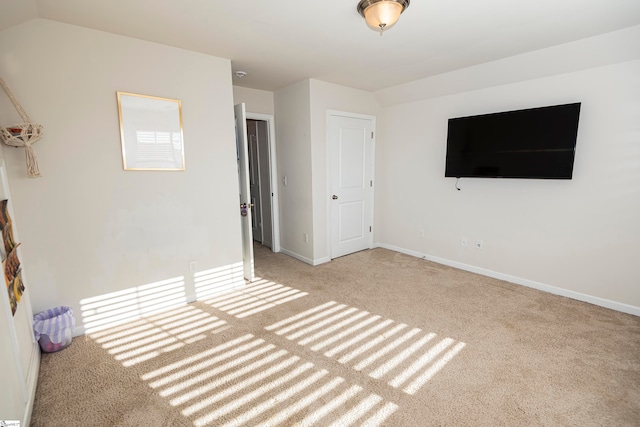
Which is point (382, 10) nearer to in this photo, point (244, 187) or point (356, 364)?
point (244, 187)

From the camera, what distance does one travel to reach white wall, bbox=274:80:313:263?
3.82 meters

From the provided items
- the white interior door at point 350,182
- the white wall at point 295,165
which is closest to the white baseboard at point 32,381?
the white wall at point 295,165

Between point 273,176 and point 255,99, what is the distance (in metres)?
1.14

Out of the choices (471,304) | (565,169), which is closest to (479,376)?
(471,304)

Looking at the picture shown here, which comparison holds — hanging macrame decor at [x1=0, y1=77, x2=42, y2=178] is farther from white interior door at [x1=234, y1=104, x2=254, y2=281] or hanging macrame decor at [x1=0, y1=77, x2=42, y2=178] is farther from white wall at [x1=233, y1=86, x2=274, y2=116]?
white wall at [x1=233, y1=86, x2=274, y2=116]

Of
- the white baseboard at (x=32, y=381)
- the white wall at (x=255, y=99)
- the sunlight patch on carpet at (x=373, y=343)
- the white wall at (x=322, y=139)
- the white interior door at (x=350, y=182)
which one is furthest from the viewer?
the white interior door at (x=350, y=182)

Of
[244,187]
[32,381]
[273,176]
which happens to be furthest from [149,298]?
[273,176]

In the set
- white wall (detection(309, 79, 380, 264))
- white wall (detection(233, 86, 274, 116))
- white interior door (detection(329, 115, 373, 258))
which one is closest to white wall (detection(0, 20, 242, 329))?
white wall (detection(233, 86, 274, 116))

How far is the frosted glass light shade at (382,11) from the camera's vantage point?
5.74 feet

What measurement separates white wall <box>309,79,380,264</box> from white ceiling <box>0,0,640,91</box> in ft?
2.20

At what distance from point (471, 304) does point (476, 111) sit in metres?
2.31

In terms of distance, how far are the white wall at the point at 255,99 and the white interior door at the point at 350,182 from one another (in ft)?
3.31

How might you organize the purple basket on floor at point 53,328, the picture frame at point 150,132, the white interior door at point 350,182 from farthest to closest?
the white interior door at point 350,182
the picture frame at point 150,132
the purple basket on floor at point 53,328

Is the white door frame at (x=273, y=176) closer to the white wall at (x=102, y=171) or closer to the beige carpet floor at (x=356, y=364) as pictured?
the white wall at (x=102, y=171)
